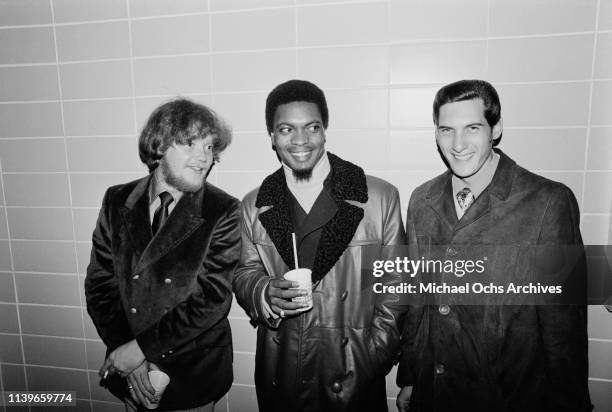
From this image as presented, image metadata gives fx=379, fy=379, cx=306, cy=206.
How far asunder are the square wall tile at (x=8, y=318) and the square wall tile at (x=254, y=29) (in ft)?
5.41

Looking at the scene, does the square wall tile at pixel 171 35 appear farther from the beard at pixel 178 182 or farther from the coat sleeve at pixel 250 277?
the coat sleeve at pixel 250 277

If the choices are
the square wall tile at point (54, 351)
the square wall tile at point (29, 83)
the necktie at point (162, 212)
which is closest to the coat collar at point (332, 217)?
the necktie at point (162, 212)

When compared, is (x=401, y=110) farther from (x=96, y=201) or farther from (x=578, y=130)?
(x=96, y=201)

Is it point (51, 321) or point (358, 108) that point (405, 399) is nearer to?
point (358, 108)

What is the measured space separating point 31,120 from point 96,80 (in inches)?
15.2

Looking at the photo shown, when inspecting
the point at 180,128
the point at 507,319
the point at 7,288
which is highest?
the point at 180,128

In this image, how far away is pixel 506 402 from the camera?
52.1 inches

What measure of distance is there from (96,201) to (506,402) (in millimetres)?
1881

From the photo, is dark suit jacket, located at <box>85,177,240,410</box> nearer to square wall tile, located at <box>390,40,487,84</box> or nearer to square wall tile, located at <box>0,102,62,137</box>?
square wall tile, located at <box>0,102,62,137</box>

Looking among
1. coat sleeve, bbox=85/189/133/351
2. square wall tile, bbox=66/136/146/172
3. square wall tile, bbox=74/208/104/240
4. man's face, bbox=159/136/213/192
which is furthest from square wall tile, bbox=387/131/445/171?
square wall tile, bbox=74/208/104/240

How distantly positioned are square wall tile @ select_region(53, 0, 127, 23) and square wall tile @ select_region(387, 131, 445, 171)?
1.28 meters

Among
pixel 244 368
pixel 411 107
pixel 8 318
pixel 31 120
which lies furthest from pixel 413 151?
pixel 8 318

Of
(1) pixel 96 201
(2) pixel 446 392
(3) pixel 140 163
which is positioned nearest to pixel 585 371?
(2) pixel 446 392

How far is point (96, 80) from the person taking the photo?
170 cm
